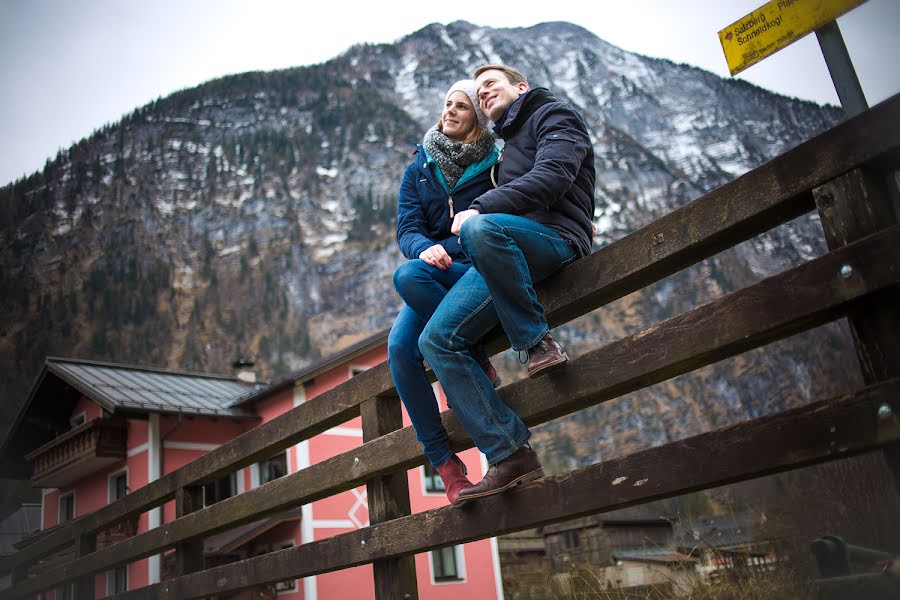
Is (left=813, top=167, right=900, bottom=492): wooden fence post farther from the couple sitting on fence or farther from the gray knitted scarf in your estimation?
the gray knitted scarf

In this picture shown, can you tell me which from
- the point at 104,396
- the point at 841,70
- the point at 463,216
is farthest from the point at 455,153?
the point at 104,396

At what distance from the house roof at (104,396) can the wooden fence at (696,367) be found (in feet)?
48.0

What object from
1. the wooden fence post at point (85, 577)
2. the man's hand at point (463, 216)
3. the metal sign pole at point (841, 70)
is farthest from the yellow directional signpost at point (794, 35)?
the wooden fence post at point (85, 577)

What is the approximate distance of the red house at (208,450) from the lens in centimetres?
1653

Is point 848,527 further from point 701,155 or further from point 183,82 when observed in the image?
point 183,82

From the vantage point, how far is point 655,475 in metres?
2.03

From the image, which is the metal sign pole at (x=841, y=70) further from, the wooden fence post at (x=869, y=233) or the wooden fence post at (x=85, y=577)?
the wooden fence post at (x=85, y=577)

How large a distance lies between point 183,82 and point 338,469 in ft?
480

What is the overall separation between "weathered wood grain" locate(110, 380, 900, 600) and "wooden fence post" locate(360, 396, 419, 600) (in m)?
0.08

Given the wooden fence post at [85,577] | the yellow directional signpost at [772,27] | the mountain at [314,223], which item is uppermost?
the mountain at [314,223]

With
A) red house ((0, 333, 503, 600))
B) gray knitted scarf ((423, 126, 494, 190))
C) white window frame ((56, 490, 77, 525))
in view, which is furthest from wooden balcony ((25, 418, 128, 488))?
gray knitted scarf ((423, 126, 494, 190))

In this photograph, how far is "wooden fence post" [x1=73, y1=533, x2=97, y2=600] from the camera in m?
5.27

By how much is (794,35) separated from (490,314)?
134 centimetres

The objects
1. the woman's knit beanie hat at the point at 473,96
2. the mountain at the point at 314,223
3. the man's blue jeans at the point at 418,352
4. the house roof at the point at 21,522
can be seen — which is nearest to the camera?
the man's blue jeans at the point at 418,352
